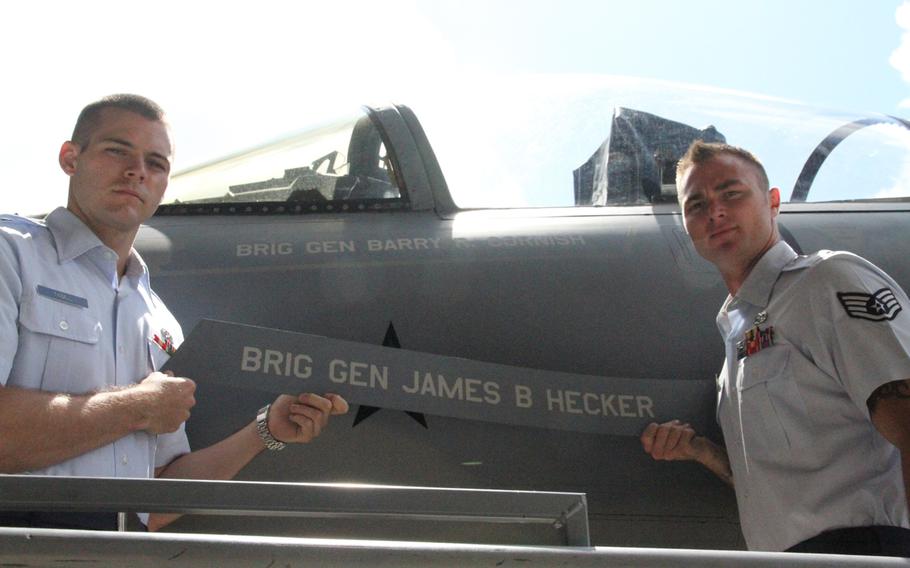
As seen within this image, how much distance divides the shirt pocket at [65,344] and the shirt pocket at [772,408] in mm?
1798

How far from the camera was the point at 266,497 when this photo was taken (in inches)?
74.4

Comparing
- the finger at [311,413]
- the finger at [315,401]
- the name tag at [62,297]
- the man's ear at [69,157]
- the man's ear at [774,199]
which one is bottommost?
the finger at [311,413]

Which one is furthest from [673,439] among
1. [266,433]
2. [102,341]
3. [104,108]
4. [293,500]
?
[104,108]

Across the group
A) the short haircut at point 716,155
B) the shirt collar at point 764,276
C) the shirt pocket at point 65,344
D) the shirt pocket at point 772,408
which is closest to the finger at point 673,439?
the shirt pocket at point 772,408

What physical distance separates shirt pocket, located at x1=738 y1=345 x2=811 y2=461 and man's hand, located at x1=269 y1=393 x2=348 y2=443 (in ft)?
3.84

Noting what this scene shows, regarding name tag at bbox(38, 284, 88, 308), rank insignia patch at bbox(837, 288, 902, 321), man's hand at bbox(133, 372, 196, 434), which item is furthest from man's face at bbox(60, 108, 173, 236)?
rank insignia patch at bbox(837, 288, 902, 321)

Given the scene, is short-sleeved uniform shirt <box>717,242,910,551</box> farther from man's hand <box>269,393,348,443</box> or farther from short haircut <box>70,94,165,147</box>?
short haircut <box>70,94,165,147</box>

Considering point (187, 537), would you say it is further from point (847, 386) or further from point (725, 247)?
point (725, 247)

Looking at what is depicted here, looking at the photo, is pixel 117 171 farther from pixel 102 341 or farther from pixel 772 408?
pixel 772 408

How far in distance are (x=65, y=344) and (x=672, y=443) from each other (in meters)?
1.85

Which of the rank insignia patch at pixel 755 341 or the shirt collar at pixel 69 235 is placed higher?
the shirt collar at pixel 69 235

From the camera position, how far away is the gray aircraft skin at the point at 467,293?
10.3ft

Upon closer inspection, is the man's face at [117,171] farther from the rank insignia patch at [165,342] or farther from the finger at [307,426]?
the finger at [307,426]

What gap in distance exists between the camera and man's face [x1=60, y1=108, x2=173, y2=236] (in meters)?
2.62
